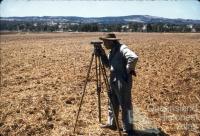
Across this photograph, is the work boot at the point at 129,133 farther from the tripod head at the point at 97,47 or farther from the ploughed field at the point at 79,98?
the tripod head at the point at 97,47

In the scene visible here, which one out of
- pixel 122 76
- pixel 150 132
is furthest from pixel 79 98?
pixel 122 76

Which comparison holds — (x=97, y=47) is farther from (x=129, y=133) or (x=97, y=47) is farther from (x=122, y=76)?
(x=129, y=133)

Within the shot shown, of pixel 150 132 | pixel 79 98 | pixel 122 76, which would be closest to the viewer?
pixel 122 76

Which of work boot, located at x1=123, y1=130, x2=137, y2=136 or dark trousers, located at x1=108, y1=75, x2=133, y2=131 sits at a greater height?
dark trousers, located at x1=108, y1=75, x2=133, y2=131

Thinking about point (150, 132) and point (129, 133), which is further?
point (150, 132)

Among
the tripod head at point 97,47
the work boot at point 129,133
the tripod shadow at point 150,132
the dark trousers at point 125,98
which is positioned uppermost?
the tripod head at point 97,47

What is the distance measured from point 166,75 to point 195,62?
11.2 feet

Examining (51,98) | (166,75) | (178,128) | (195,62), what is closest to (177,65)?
(195,62)

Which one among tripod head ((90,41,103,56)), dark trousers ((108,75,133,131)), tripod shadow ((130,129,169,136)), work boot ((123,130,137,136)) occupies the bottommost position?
tripod shadow ((130,129,169,136))

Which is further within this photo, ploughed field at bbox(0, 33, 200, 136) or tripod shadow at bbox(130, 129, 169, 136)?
ploughed field at bbox(0, 33, 200, 136)

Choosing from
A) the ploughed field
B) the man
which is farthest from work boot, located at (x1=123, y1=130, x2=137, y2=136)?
the ploughed field

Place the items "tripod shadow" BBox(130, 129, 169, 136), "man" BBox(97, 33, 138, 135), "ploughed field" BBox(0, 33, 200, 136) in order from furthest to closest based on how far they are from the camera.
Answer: "ploughed field" BBox(0, 33, 200, 136), "tripod shadow" BBox(130, 129, 169, 136), "man" BBox(97, 33, 138, 135)

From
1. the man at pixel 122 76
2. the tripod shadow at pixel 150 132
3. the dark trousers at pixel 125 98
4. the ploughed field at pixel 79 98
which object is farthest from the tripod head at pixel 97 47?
the tripod shadow at pixel 150 132

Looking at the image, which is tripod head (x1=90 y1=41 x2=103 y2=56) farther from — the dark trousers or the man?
the dark trousers
